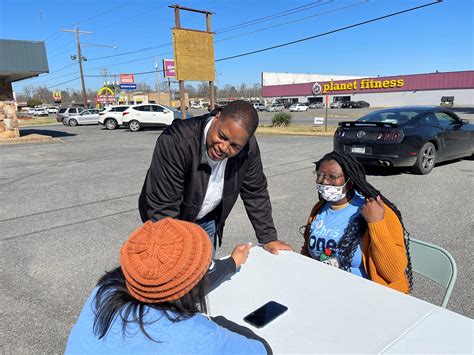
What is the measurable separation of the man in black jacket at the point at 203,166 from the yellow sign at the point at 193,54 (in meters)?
14.4

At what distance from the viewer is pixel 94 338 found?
1.20 metres

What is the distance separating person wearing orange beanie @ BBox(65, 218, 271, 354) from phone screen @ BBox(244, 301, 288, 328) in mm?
310

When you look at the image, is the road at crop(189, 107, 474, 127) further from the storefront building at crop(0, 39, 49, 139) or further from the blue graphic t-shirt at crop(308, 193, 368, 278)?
the blue graphic t-shirt at crop(308, 193, 368, 278)

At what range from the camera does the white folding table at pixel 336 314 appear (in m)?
1.40

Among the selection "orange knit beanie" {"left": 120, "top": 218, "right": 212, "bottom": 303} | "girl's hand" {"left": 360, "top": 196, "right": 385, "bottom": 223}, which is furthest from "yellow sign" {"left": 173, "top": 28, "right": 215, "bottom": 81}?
"orange knit beanie" {"left": 120, "top": 218, "right": 212, "bottom": 303}

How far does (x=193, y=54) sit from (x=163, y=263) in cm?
1637

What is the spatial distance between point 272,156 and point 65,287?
8.19 m

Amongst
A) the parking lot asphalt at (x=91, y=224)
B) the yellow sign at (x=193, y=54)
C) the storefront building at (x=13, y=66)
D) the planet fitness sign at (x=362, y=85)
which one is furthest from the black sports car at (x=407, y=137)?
the planet fitness sign at (x=362, y=85)

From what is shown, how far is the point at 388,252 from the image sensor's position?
1980 millimetres

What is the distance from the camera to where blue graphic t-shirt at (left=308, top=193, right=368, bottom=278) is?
2.24 m

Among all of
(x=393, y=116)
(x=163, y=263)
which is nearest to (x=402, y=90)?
(x=393, y=116)

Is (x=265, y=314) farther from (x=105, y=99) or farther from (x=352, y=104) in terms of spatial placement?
(x=352, y=104)

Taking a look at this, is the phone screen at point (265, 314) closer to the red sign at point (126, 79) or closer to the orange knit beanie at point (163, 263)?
the orange knit beanie at point (163, 263)

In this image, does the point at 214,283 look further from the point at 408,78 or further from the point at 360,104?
the point at 408,78
